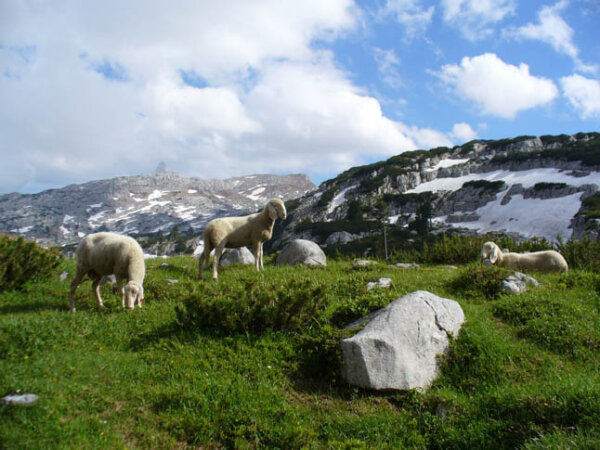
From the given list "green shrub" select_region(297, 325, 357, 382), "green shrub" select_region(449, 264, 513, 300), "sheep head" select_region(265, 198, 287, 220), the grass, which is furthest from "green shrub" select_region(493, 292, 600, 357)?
"sheep head" select_region(265, 198, 287, 220)

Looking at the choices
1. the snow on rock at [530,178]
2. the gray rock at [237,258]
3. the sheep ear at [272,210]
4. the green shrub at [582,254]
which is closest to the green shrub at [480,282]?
the sheep ear at [272,210]

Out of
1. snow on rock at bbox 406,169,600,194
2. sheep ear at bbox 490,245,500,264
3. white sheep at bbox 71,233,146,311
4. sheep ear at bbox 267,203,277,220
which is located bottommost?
sheep ear at bbox 490,245,500,264

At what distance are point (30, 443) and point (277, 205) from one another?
457 inches

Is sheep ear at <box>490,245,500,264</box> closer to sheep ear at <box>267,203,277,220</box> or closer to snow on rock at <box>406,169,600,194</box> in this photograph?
sheep ear at <box>267,203,277,220</box>

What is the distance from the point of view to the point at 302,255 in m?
18.5

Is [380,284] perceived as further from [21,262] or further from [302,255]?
[21,262]

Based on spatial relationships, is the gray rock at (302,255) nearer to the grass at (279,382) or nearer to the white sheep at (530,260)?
the white sheep at (530,260)

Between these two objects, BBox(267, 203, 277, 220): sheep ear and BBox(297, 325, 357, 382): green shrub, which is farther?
BBox(267, 203, 277, 220): sheep ear

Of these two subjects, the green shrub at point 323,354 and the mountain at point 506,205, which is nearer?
the green shrub at point 323,354

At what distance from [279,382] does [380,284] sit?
571cm

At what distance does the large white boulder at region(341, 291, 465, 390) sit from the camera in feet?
23.7

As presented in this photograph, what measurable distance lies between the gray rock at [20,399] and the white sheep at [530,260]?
625 inches

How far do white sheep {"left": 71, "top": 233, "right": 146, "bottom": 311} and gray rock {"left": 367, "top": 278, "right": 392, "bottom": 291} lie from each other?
664cm

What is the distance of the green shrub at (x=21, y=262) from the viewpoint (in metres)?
12.4
